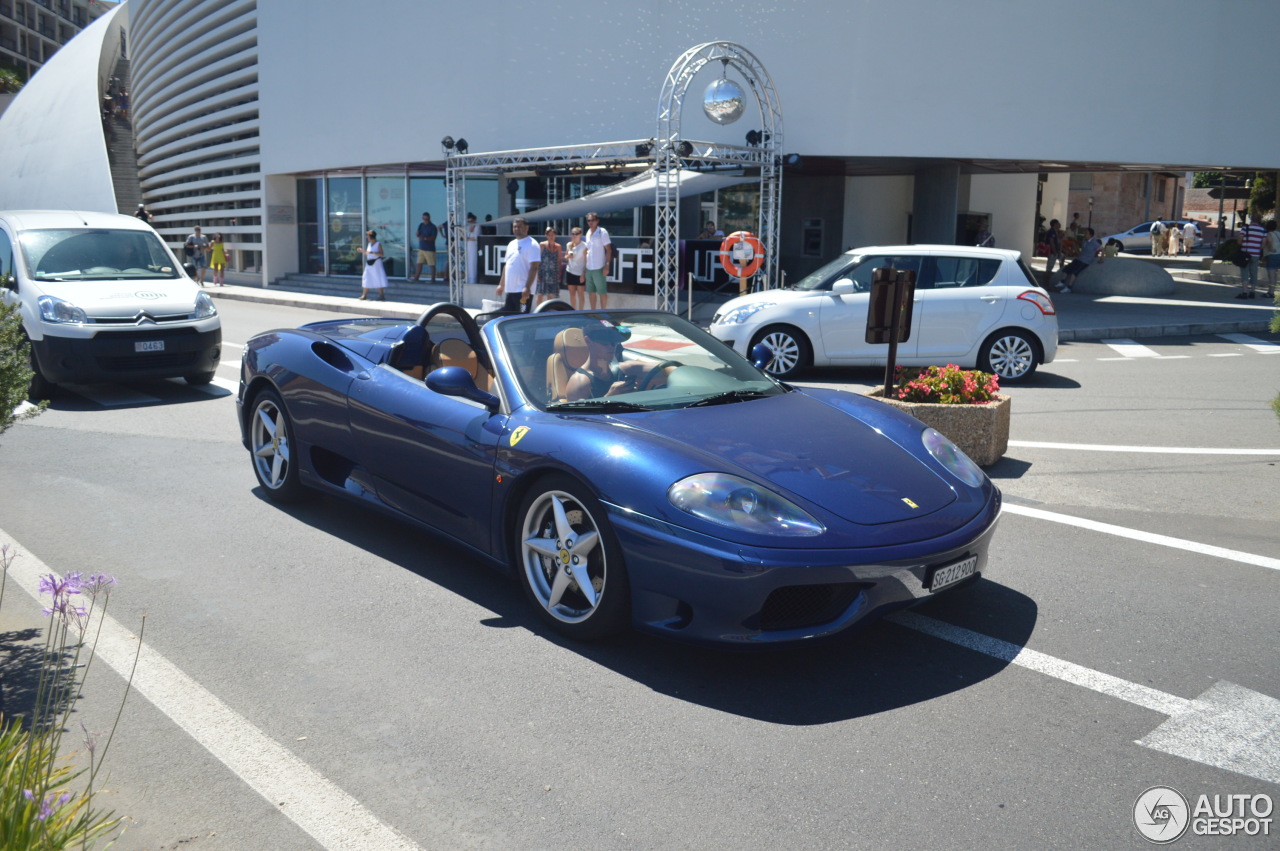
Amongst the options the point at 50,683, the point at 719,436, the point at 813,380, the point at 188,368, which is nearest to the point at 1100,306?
the point at 813,380

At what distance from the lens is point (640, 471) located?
407 centimetres

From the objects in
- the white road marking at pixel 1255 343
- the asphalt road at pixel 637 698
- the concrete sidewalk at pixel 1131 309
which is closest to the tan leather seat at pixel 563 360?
the asphalt road at pixel 637 698

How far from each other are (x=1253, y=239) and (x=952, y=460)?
2187 centimetres

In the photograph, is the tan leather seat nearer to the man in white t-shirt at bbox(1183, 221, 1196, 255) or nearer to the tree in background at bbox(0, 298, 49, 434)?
the tree in background at bbox(0, 298, 49, 434)

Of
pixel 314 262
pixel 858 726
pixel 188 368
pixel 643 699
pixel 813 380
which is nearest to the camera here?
pixel 858 726

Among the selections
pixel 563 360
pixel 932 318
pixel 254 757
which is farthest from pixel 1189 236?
pixel 254 757

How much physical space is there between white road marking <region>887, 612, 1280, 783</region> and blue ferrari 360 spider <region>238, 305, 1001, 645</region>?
40cm

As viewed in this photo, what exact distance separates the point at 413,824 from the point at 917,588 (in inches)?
78.8

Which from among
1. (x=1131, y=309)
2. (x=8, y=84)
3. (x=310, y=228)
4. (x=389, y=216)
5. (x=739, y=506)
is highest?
(x=8, y=84)

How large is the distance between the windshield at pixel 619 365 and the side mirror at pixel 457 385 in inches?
6.8

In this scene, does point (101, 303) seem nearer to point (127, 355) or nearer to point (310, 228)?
point (127, 355)

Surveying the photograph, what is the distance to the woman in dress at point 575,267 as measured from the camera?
17953mm

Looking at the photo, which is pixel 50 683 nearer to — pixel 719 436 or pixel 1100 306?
pixel 719 436

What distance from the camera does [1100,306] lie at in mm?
21844
